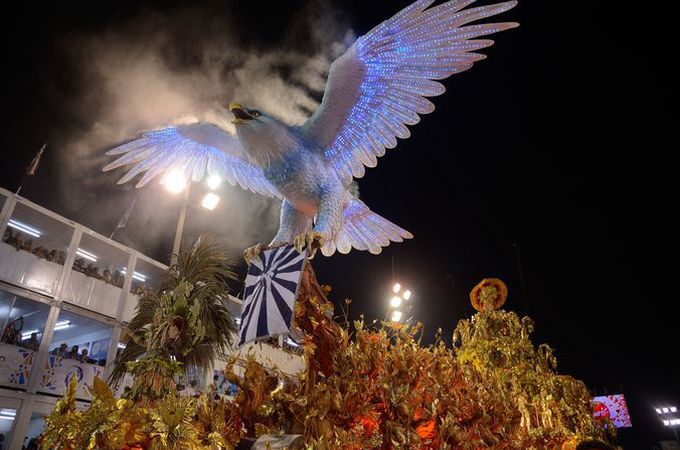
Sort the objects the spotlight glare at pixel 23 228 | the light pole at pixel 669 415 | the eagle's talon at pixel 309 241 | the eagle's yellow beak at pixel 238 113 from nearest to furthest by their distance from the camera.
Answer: the eagle's talon at pixel 309 241 → the eagle's yellow beak at pixel 238 113 → the spotlight glare at pixel 23 228 → the light pole at pixel 669 415

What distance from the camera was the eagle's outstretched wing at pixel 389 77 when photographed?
4.48 metres

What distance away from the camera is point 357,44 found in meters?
4.62

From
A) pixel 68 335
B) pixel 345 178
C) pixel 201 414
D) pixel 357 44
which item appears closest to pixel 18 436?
pixel 68 335

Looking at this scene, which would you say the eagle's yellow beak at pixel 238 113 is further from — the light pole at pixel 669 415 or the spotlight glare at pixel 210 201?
the light pole at pixel 669 415

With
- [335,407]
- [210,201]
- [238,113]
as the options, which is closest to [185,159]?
[238,113]

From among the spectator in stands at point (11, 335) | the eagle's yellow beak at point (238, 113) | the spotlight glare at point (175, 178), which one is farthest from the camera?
the spectator in stands at point (11, 335)

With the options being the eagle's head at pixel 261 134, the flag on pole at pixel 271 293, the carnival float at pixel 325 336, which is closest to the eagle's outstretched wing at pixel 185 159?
the carnival float at pixel 325 336

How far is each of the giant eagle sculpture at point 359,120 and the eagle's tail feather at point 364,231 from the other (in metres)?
0.01

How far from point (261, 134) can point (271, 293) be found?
1.65 metres

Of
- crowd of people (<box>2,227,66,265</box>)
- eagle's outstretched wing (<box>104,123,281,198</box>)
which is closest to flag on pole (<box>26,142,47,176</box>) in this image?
crowd of people (<box>2,227,66,265</box>)

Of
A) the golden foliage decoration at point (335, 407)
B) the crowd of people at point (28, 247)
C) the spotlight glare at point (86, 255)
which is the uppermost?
the spotlight glare at point (86, 255)

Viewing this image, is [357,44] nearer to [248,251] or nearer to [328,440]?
[248,251]

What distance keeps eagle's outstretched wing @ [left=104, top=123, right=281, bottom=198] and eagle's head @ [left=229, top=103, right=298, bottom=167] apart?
4.39 feet

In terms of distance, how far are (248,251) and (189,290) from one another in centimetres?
114
